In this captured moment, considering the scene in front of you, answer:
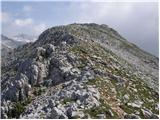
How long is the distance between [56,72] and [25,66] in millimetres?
8824

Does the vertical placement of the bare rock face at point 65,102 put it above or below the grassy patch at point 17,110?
above

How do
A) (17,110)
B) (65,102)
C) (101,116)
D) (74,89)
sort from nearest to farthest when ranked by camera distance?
(101,116)
(65,102)
(74,89)
(17,110)

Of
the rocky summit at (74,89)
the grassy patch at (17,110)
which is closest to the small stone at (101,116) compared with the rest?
the rocky summit at (74,89)

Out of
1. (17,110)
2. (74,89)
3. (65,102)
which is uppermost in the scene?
(74,89)

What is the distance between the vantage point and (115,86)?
84.6 m

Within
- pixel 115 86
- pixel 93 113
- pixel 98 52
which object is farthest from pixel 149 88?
pixel 93 113

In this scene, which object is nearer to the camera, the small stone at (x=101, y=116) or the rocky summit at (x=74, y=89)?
the small stone at (x=101, y=116)

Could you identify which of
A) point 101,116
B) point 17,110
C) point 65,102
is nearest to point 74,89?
point 65,102

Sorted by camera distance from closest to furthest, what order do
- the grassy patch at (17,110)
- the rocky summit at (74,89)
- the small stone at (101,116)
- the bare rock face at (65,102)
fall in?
1. the small stone at (101,116)
2. the bare rock face at (65,102)
3. the rocky summit at (74,89)
4. the grassy patch at (17,110)

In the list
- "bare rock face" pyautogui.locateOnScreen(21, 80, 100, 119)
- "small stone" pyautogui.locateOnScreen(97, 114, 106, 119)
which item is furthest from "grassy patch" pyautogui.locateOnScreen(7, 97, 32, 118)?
"small stone" pyautogui.locateOnScreen(97, 114, 106, 119)

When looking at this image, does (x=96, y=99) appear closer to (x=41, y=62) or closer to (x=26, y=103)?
(x=26, y=103)

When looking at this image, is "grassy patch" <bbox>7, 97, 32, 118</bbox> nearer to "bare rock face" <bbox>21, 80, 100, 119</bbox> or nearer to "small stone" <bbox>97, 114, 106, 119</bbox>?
"bare rock face" <bbox>21, 80, 100, 119</bbox>

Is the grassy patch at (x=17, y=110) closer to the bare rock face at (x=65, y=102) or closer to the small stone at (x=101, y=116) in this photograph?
the bare rock face at (x=65, y=102)

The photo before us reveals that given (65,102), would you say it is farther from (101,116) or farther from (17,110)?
(17,110)
